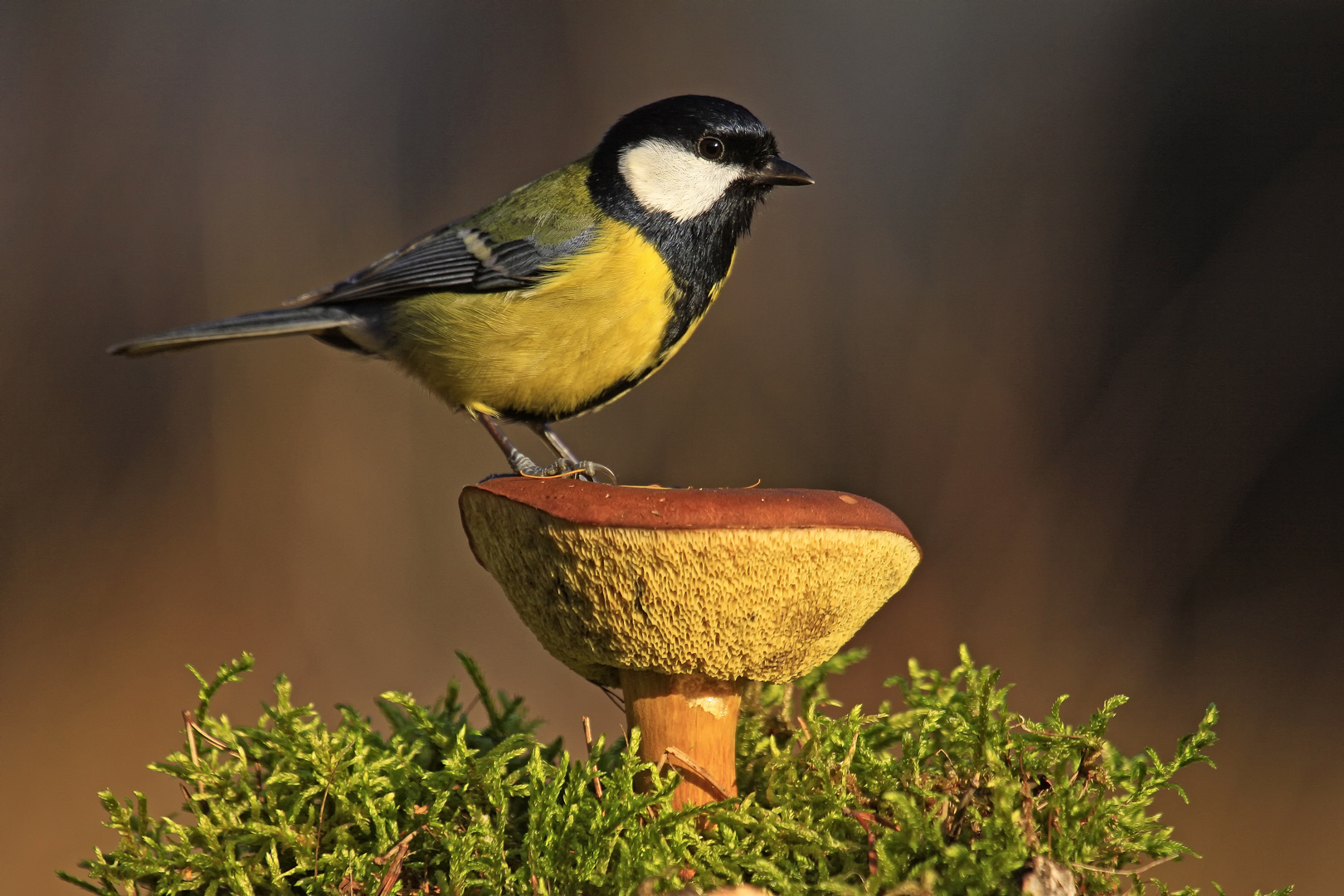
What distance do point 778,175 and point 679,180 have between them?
19 cm

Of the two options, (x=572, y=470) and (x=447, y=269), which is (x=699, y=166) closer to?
(x=447, y=269)

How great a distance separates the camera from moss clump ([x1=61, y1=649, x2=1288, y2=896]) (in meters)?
1.04

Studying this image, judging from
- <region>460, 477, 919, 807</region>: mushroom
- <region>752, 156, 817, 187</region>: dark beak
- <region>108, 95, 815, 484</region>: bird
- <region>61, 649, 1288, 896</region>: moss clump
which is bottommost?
<region>61, 649, 1288, 896</region>: moss clump

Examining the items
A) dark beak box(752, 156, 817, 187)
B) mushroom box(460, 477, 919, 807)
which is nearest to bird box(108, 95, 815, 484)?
dark beak box(752, 156, 817, 187)

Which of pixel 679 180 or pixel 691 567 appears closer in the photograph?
pixel 691 567

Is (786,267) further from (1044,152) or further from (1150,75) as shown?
(1150,75)

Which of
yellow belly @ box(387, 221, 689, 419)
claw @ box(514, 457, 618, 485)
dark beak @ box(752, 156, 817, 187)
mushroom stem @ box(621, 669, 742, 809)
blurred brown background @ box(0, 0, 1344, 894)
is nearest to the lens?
mushroom stem @ box(621, 669, 742, 809)

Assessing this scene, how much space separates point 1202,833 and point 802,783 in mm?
2265

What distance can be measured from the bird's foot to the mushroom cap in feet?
1.08

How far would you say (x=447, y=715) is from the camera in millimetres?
1479

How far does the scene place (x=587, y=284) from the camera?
171 centimetres

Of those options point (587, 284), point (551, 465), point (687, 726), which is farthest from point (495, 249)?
point (687, 726)

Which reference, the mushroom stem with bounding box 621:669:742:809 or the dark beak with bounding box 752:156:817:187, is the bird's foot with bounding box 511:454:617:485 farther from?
the dark beak with bounding box 752:156:817:187

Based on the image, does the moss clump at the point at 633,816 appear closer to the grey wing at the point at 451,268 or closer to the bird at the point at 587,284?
the bird at the point at 587,284
